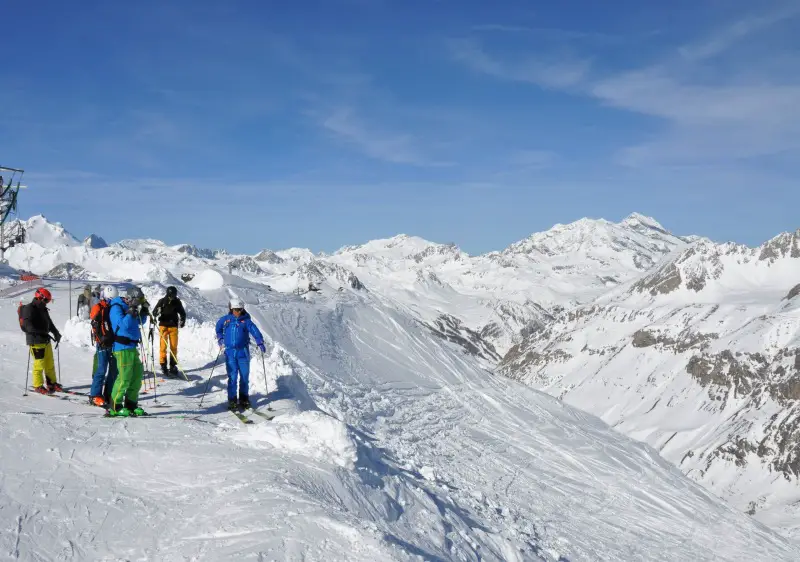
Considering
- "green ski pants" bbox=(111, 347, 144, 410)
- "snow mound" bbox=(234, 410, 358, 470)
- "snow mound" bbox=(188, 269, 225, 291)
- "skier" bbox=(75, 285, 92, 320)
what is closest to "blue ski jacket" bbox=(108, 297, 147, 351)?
"green ski pants" bbox=(111, 347, 144, 410)

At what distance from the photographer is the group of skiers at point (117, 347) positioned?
12.8m

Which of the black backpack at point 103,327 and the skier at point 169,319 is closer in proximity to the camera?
the black backpack at point 103,327

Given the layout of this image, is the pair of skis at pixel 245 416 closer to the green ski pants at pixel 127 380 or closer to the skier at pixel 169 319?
the green ski pants at pixel 127 380

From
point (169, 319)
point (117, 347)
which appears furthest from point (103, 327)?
point (169, 319)

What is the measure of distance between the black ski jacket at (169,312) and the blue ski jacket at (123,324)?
14.3 ft

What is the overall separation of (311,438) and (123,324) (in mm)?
4571

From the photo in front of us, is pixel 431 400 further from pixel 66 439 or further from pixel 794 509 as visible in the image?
pixel 794 509

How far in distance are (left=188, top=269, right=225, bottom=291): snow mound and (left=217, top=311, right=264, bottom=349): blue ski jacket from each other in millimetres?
27503

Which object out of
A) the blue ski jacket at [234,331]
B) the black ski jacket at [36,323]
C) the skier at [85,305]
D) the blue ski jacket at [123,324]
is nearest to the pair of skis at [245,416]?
the blue ski jacket at [234,331]

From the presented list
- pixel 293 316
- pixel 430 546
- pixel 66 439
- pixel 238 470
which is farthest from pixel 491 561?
pixel 293 316

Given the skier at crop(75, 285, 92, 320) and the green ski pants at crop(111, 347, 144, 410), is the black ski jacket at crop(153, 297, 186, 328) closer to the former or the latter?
the green ski pants at crop(111, 347, 144, 410)

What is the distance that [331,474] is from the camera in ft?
36.7

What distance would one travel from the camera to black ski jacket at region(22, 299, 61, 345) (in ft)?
45.6

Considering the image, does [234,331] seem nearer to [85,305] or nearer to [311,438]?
[311,438]
